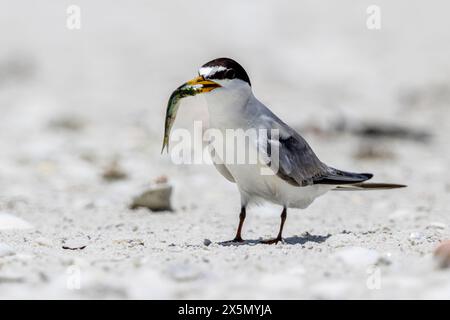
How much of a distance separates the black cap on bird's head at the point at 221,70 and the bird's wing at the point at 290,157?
329mm

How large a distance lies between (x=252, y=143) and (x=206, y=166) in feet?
13.0

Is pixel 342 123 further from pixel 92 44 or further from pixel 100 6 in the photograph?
pixel 100 6

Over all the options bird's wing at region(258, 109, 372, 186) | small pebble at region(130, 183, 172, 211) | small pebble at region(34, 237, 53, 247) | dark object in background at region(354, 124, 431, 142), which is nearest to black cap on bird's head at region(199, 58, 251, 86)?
bird's wing at region(258, 109, 372, 186)

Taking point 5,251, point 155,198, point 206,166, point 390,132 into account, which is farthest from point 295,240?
point 390,132

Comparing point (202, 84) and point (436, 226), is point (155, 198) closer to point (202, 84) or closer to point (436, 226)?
point (202, 84)

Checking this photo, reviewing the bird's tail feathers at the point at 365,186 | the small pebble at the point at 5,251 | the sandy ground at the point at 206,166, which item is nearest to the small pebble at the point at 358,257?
the sandy ground at the point at 206,166

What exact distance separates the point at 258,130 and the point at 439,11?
1432cm

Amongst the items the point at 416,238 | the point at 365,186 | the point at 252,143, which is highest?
the point at 252,143

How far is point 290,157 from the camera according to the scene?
198 inches

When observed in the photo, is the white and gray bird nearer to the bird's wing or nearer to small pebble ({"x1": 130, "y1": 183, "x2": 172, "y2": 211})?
the bird's wing

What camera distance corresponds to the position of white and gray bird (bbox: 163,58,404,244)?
15.8 ft

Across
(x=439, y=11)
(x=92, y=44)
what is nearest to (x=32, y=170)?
(x=92, y=44)

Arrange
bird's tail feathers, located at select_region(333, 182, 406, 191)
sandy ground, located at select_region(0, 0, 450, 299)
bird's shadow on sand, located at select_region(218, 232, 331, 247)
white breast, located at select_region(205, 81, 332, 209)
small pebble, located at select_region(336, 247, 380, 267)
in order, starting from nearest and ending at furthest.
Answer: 1. sandy ground, located at select_region(0, 0, 450, 299)
2. small pebble, located at select_region(336, 247, 380, 267)
3. white breast, located at select_region(205, 81, 332, 209)
4. bird's shadow on sand, located at select_region(218, 232, 331, 247)
5. bird's tail feathers, located at select_region(333, 182, 406, 191)

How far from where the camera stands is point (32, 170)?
27.4 ft
